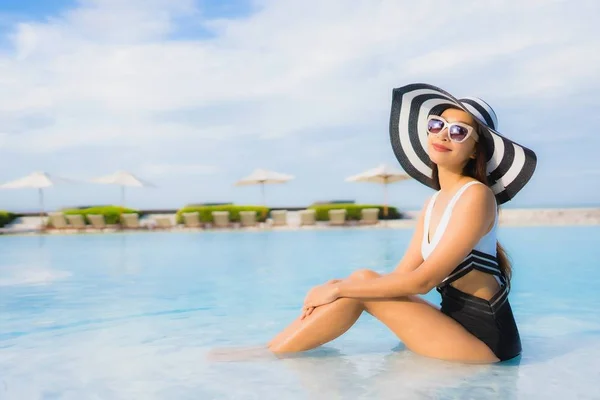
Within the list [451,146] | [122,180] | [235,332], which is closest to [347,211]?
[122,180]

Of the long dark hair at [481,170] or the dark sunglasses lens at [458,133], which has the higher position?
the dark sunglasses lens at [458,133]

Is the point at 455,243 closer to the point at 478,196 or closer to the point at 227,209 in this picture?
the point at 478,196

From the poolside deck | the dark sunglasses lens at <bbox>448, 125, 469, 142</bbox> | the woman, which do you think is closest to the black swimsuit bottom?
the woman

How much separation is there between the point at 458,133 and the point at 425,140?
510mm

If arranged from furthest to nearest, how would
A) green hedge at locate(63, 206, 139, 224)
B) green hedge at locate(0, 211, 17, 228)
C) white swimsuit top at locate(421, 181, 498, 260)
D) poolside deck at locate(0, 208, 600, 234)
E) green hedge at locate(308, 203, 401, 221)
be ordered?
green hedge at locate(0, 211, 17, 228) → green hedge at locate(63, 206, 139, 224) → green hedge at locate(308, 203, 401, 221) → poolside deck at locate(0, 208, 600, 234) → white swimsuit top at locate(421, 181, 498, 260)

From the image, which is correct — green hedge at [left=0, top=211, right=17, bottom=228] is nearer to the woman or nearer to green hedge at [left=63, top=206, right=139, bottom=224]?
green hedge at [left=63, top=206, right=139, bottom=224]

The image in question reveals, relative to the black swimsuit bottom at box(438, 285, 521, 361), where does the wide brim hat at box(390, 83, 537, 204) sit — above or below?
above

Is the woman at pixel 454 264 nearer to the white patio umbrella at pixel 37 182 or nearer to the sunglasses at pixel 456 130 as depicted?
the sunglasses at pixel 456 130

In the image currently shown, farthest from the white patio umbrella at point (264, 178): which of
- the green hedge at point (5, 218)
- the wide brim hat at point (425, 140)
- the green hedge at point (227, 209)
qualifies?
the wide brim hat at point (425, 140)

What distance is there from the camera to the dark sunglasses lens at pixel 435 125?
3.58 m

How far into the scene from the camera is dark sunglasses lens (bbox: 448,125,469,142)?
138 inches

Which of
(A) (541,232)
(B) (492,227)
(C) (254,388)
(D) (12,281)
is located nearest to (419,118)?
(B) (492,227)

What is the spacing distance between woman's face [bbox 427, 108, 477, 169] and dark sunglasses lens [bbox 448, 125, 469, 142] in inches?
1.2

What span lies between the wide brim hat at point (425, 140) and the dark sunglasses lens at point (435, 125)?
134 millimetres
